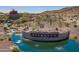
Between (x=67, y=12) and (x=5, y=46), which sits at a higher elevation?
(x=67, y=12)

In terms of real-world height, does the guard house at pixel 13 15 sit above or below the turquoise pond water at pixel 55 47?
above

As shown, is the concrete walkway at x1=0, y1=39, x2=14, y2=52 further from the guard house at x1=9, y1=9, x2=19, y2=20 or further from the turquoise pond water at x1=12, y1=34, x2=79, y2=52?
the guard house at x1=9, y1=9, x2=19, y2=20

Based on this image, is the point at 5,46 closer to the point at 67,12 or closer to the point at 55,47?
the point at 55,47

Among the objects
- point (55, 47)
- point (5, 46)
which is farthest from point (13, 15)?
point (55, 47)

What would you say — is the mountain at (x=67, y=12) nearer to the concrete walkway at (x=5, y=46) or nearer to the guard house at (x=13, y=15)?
the guard house at (x=13, y=15)

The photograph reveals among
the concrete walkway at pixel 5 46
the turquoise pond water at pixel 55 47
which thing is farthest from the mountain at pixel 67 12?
the concrete walkway at pixel 5 46

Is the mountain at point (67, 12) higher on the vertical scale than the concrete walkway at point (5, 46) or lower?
higher

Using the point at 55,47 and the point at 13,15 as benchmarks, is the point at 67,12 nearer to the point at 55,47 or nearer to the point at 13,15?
the point at 55,47

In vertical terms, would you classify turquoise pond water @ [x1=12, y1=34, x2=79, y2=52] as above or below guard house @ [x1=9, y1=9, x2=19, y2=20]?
below

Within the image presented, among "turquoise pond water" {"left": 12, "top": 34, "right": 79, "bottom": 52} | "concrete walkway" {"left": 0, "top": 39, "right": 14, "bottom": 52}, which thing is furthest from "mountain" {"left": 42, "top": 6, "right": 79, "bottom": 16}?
"concrete walkway" {"left": 0, "top": 39, "right": 14, "bottom": 52}

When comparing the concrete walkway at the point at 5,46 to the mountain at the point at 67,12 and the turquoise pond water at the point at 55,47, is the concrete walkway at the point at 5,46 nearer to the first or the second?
the turquoise pond water at the point at 55,47

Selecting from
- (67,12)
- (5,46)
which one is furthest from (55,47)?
(5,46)

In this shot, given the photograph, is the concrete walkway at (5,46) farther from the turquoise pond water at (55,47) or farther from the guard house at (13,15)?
the guard house at (13,15)
